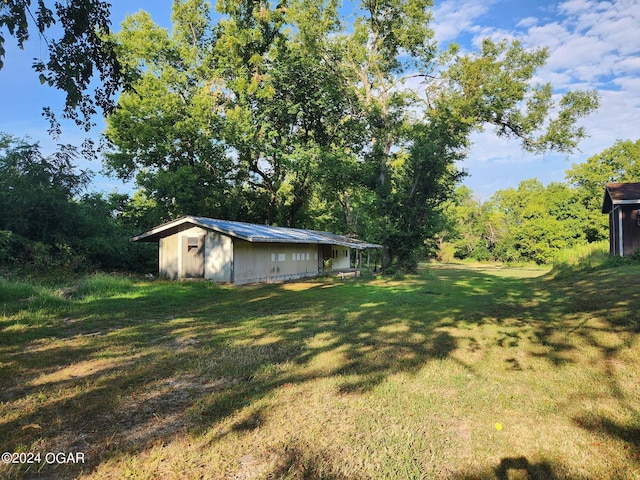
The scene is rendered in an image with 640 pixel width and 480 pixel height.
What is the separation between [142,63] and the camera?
97.7ft

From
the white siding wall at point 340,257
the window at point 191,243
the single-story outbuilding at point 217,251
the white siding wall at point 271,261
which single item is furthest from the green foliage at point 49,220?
the white siding wall at point 340,257

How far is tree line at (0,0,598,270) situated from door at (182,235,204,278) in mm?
9108

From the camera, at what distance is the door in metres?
18.2

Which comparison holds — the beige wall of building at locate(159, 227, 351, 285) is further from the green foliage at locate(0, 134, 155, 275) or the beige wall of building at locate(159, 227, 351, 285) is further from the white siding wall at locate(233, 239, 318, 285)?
the green foliage at locate(0, 134, 155, 275)

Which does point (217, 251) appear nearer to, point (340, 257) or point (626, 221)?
point (340, 257)

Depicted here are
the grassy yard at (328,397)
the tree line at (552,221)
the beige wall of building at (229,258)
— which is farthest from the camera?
the tree line at (552,221)

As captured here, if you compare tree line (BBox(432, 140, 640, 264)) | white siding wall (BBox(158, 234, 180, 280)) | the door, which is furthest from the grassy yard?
tree line (BBox(432, 140, 640, 264))

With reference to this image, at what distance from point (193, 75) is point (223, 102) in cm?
355

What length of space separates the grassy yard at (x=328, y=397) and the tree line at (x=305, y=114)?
17.1 m

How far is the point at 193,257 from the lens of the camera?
728 inches

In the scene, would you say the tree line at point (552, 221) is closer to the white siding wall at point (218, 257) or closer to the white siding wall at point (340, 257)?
the white siding wall at point (340, 257)

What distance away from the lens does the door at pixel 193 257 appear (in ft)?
59.9

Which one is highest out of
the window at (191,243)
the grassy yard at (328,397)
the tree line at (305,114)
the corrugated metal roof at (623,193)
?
the tree line at (305,114)

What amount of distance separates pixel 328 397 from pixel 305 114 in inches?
1128
